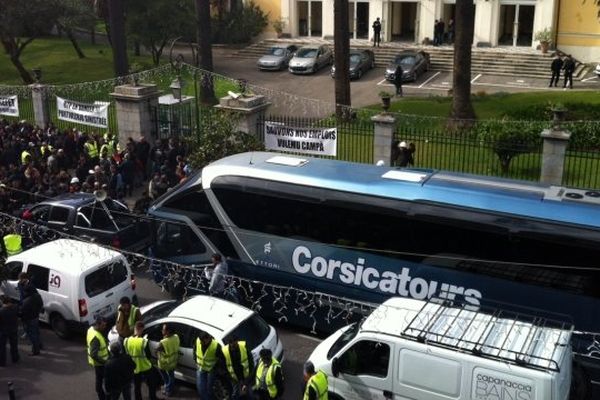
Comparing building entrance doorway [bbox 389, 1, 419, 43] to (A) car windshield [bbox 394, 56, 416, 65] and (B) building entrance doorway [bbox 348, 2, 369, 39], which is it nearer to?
(B) building entrance doorway [bbox 348, 2, 369, 39]

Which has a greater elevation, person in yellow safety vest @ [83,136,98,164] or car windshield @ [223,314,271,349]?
person in yellow safety vest @ [83,136,98,164]

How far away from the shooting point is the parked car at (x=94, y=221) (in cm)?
1634

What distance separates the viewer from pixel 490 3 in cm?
3988

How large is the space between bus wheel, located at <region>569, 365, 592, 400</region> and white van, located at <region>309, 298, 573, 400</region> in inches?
26.1

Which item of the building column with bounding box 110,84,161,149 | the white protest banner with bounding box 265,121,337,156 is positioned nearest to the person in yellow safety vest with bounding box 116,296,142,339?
the white protest banner with bounding box 265,121,337,156

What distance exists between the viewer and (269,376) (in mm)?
10281

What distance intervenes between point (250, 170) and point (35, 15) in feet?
87.9

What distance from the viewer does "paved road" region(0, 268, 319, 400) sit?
11867 mm

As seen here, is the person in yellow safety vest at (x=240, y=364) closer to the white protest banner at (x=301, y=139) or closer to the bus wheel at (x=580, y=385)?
the bus wheel at (x=580, y=385)

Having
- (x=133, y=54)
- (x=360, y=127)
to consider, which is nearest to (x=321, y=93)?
(x=360, y=127)

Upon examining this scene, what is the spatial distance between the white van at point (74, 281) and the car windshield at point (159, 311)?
1.41 m

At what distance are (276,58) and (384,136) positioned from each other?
72.5ft

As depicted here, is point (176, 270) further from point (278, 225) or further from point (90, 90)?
point (90, 90)

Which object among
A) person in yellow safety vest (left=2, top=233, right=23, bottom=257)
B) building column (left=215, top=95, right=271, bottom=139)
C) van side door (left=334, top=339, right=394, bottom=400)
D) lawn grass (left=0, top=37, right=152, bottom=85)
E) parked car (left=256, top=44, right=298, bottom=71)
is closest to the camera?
van side door (left=334, top=339, right=394, bottom=400)
